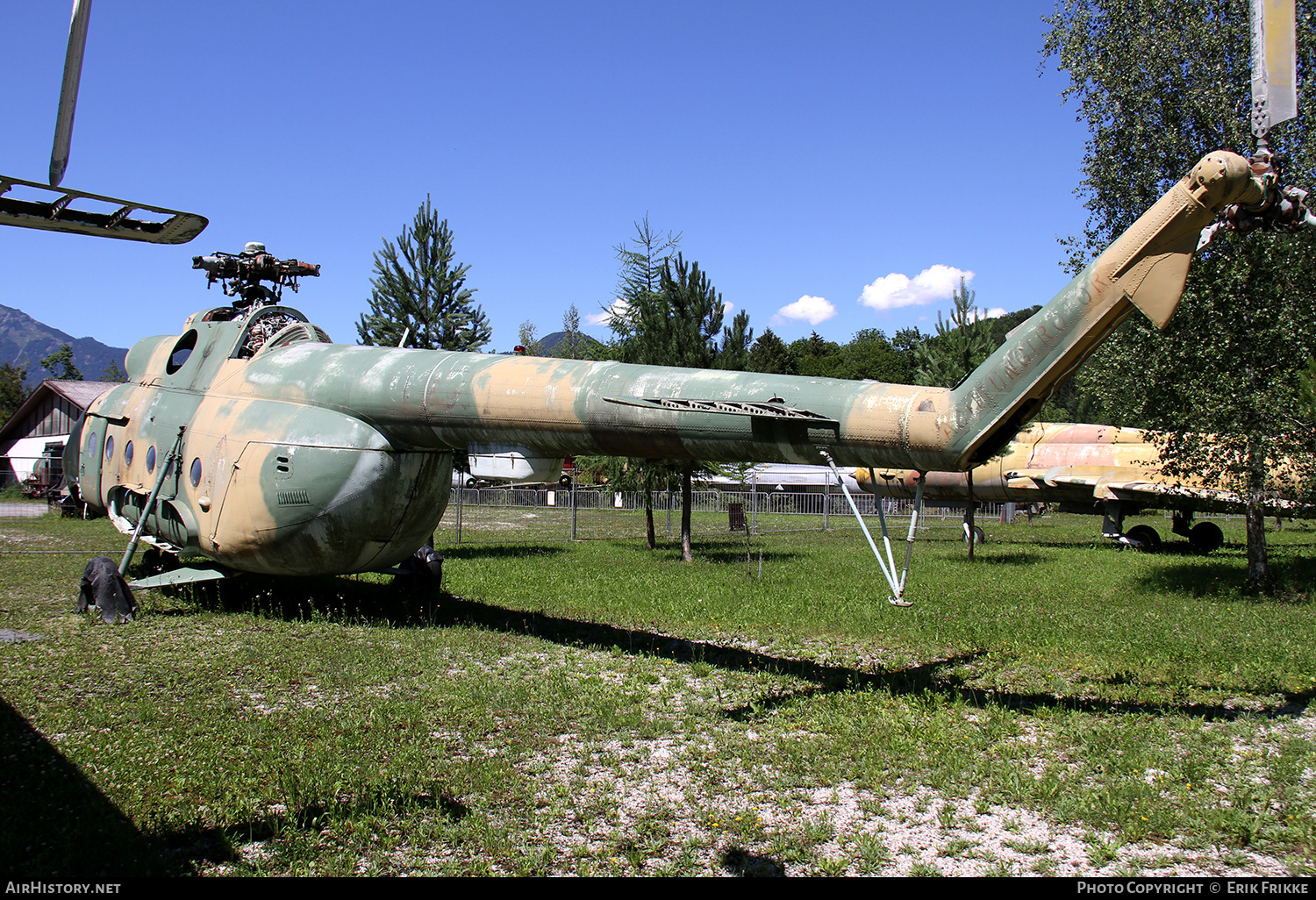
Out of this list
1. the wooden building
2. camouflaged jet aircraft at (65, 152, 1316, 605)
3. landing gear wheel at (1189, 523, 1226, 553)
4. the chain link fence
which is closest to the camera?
camouflaged jet aircraft at (65, 152, 1316, 605)

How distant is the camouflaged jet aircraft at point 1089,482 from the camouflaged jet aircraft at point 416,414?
52.0ft

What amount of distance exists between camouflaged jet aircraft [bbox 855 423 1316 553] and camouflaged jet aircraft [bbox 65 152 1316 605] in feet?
52.0

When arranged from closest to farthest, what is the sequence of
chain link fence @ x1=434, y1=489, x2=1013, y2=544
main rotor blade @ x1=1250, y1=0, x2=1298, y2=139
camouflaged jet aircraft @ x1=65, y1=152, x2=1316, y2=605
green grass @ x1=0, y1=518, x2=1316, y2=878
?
green grass @ x1=0, y1=518, x2=1316, y2=878 < main rotor blade @ x1=1250, y1=0, x2=1298, y2=139 < camouflaged jet aircraft @ x1=65, y1=152, x2=1316, y2=605 < chain link fence @ x1=434, y1=489, x2=1013, y2=544

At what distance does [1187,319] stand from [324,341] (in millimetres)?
12847

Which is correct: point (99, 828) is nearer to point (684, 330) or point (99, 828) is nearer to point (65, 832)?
point (65, 832)

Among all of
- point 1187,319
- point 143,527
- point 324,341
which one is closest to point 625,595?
point 324,341

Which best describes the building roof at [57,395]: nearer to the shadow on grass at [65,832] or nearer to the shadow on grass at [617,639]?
the shadow on grass at [617,639]

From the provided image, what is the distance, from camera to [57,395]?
4384 centimetres

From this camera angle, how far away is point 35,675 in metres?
7.31

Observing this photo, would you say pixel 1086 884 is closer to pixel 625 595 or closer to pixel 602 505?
pixel 625 595

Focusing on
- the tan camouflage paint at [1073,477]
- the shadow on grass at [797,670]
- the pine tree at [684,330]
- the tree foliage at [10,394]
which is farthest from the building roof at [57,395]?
the shadow on grass at [797,670]

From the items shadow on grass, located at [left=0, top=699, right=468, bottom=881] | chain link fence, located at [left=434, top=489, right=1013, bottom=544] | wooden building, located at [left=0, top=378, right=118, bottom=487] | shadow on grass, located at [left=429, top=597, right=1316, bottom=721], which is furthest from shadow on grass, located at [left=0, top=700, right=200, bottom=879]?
wooden building, located at [left=0, top=378, right=118, bottom=487]

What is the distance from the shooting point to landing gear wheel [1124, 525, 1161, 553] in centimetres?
2319

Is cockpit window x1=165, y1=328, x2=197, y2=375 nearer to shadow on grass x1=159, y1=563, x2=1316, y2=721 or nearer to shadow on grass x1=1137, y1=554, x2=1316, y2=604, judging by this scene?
shadow on grass x1=159, y1=563, x2=1316, y2=721
